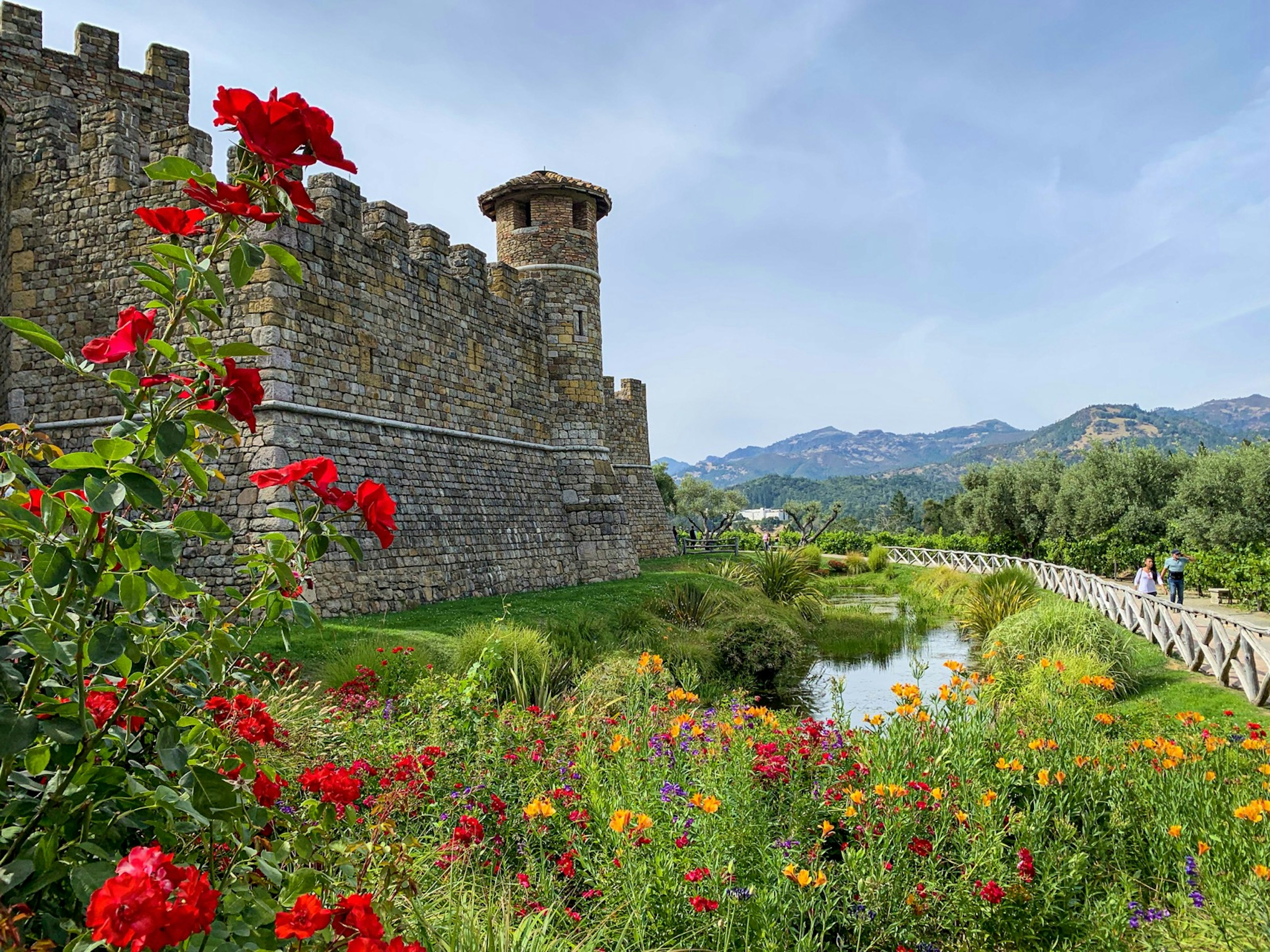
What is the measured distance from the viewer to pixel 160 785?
1.62 metres

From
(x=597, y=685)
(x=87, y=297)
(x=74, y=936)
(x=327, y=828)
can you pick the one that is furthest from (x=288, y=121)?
(x=87, y=297)

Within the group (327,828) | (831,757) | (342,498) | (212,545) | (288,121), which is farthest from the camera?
(212,545)

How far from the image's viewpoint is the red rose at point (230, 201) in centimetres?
159

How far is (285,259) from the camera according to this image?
1739 millimetres

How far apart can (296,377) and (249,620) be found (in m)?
8.97

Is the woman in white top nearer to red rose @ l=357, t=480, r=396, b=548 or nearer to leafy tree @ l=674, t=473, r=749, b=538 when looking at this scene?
red rose @ l=357, t=480, r=396, b=548

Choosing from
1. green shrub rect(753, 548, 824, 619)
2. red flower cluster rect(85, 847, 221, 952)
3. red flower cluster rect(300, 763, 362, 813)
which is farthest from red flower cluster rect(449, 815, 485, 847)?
green shrub rect(753, 548, 824, 619)

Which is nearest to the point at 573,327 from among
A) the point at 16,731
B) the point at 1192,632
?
the point at 1192,632

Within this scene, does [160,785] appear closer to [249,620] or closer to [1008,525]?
[249,620]

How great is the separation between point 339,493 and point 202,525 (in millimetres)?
282

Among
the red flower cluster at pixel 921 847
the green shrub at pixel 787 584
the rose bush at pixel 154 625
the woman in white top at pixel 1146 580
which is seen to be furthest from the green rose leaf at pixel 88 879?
the woman in white top at pixel 1146 580

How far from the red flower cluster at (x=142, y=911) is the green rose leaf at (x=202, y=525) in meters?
0.62

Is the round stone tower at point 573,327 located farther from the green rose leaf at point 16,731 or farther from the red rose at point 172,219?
the green rose leaf at point 16,731

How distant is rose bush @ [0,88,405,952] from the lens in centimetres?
145
